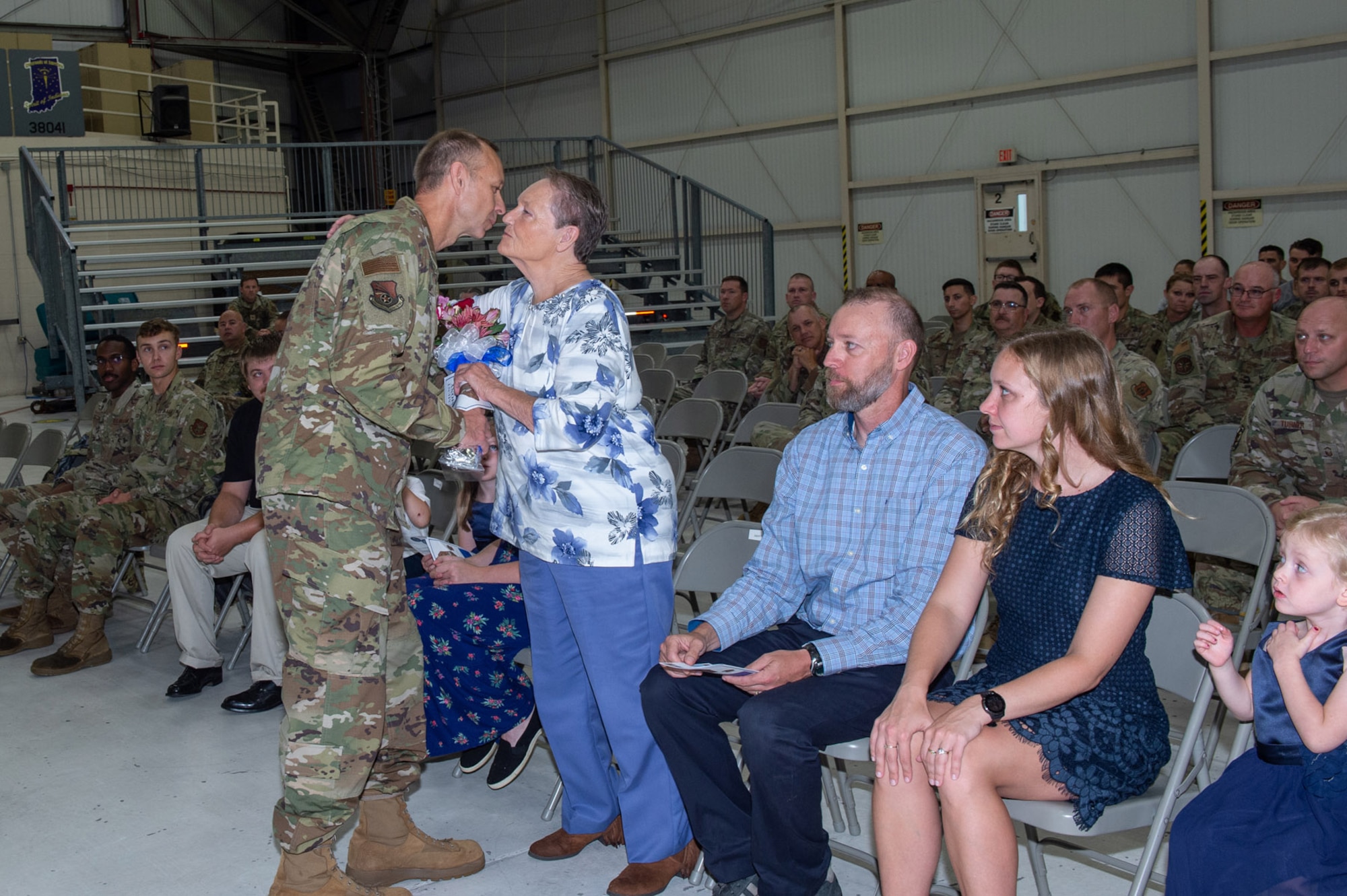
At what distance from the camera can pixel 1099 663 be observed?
199 centimetres

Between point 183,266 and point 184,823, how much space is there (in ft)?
31.6

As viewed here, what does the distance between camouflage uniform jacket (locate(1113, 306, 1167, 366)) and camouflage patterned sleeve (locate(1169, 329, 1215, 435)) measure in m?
1.77

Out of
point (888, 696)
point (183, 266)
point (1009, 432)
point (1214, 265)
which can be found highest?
point (183, 266)

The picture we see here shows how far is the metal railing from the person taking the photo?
11.2 meters

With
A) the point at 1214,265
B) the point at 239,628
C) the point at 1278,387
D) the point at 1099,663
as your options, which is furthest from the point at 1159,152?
the point at 1099,663

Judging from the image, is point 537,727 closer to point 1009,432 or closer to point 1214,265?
point 1009,432

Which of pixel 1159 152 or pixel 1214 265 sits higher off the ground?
pixel 1159 152

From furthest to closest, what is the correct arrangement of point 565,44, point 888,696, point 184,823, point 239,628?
1. point 565,44
2. point 239,628
3. point 184,823
4. point 888,696

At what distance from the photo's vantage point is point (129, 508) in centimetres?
454

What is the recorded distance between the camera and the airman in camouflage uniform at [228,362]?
7352mm

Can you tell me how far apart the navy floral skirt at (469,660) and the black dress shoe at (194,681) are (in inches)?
53.9

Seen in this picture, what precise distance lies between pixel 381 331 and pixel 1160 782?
1.71 m

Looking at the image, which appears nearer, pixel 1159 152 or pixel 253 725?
pixel 253 725

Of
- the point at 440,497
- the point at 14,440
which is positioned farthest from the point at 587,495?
the point at 14,440
